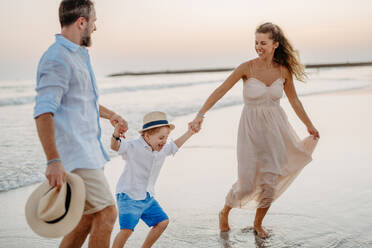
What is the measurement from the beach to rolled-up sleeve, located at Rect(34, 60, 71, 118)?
2.12 metres

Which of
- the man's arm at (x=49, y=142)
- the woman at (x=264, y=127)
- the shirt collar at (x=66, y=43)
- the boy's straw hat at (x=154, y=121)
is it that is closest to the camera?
the man's arm at (x=49, y=142)

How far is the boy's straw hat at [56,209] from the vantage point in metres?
2.39

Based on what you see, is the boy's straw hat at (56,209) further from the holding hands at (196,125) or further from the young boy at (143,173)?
the holding hands at (196,125)

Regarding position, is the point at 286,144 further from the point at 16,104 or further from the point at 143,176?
the point at 16,104

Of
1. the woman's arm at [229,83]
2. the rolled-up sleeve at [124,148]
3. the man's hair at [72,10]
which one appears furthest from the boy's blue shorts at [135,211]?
the man's hair at [72,10]

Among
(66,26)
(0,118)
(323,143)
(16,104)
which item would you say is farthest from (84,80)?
(16,104)

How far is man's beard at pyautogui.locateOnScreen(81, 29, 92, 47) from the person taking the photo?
2.69 metres

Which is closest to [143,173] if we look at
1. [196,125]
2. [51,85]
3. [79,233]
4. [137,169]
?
[137,169]

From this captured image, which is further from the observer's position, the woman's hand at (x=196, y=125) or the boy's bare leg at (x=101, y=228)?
the woman's hand at (x=196, y=125)

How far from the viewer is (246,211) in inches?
199

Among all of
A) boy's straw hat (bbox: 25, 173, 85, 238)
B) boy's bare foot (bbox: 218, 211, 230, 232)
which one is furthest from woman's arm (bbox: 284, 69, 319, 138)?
boy's straw hat (bbox: 25, 173, 85, 238)

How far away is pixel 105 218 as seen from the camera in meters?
2.68

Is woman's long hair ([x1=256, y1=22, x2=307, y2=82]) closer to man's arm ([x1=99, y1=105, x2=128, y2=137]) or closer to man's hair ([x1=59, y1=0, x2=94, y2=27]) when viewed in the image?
man's arm ([x1=99, y1=105, x2=128, y2=137])

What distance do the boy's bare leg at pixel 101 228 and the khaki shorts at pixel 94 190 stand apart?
0.05m
